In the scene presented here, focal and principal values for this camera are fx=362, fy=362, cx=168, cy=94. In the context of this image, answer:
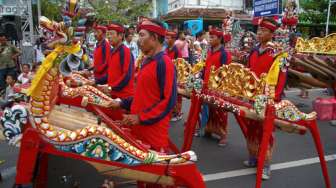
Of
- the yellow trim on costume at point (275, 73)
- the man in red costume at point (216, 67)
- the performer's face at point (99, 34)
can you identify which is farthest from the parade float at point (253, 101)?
the performer's face at point (99, 34)

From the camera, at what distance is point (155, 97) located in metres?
2.56

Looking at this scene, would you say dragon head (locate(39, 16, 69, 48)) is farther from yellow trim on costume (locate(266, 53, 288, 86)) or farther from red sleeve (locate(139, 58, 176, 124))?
yellow trim on costume (locate(266, 53, 288, 86))

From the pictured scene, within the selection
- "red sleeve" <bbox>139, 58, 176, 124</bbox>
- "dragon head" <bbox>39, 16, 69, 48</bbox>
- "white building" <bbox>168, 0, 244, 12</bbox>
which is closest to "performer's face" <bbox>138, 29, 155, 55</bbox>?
"red sleeve" <bbox>139, 58, 176, 124</bbox>

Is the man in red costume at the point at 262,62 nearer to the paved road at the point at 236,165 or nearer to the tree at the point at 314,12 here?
the paved road at the point at 236,165

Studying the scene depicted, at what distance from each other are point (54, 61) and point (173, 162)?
0.98 m

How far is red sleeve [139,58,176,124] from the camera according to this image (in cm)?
251

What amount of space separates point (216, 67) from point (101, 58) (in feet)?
5.01

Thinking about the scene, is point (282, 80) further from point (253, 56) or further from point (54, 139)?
point (54, 139)

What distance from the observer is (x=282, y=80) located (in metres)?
3.45

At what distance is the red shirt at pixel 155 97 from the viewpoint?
2.51 metres

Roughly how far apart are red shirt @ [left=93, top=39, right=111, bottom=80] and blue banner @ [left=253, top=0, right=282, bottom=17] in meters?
2.64

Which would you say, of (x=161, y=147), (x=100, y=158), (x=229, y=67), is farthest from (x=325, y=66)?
(x=100, y=158)

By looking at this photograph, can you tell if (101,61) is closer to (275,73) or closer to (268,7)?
(275,73)

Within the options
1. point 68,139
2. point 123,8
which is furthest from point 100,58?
point 123,8
